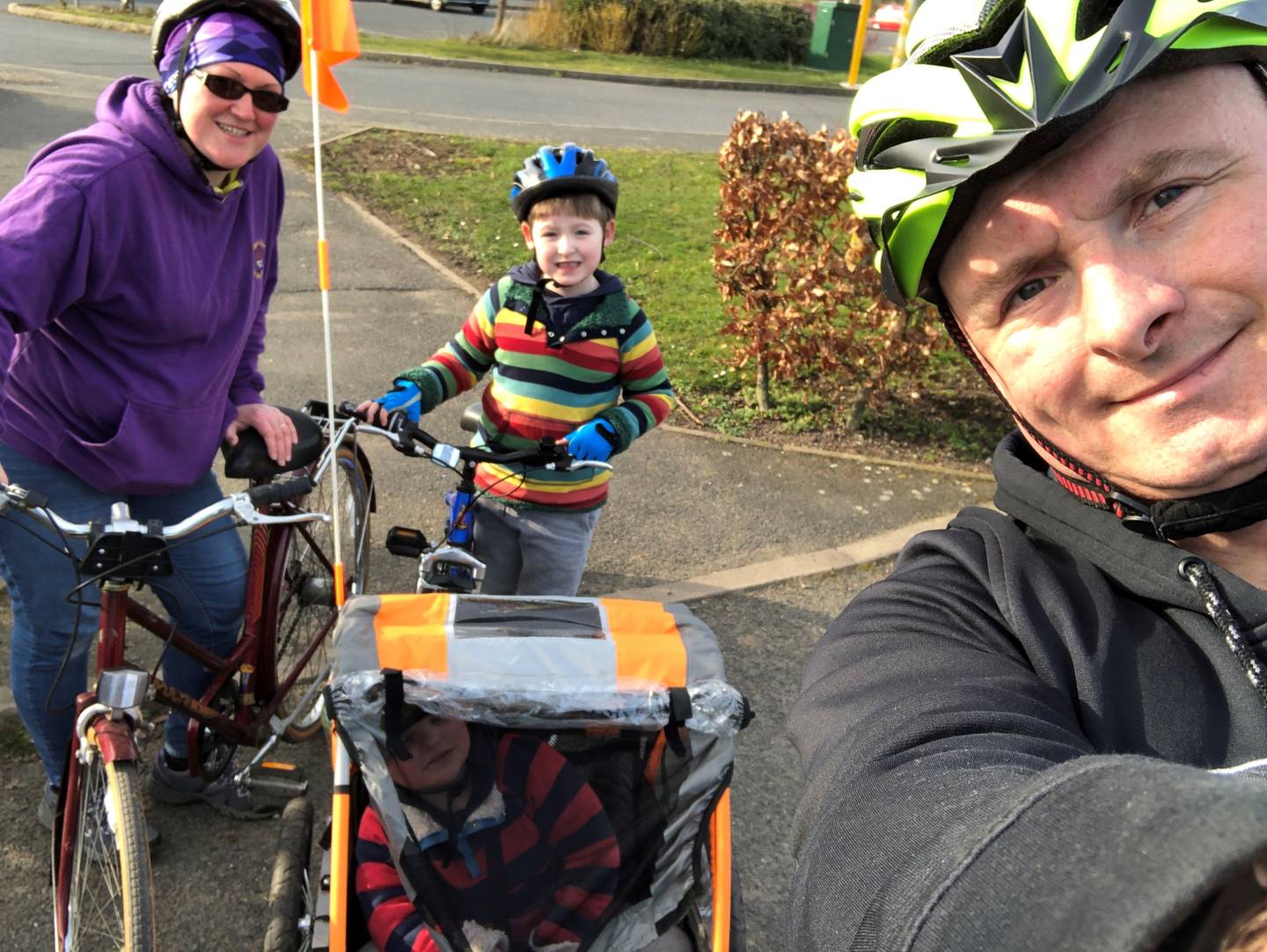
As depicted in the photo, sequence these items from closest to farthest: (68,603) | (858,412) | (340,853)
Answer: (340,853) → (68,603) → (858,412)

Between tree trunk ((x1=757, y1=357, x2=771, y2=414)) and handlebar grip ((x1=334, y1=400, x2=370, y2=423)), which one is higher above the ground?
handlebar grip ((x1=334, y1=400, x2=370, y2=423))

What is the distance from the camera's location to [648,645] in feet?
Answer: 7.54

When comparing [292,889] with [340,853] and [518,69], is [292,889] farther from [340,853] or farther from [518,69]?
[518,69]

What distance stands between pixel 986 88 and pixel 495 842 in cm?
180

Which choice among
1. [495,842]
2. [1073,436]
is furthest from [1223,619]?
[495,842]

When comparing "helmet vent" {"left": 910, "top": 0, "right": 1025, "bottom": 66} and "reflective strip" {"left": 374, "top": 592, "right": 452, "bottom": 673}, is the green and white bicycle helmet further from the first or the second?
"reflective strip" {"left": 374, "top": 592, "right": 452, "bottom": 673}

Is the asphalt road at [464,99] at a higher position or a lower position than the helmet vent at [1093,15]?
lower

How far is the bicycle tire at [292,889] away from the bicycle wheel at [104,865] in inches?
10.9

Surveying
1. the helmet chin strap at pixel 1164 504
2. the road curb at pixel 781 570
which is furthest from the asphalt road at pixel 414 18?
the helmet chin strap at pixel 1164 504

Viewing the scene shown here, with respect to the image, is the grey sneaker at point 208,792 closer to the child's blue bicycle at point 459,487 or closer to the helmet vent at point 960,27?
the child's blue bicycle at point 459,487

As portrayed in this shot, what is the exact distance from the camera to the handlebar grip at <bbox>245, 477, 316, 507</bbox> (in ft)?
8.60

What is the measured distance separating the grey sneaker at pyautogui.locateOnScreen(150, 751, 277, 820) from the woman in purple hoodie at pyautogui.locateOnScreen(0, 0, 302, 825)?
11.6 inches

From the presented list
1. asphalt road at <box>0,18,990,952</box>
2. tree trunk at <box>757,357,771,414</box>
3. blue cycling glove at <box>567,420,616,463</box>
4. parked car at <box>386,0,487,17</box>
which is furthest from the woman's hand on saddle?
parked car at <box>386,0,487,17</box>

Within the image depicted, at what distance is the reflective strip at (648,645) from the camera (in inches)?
89.0
